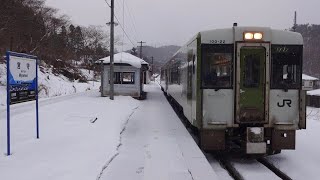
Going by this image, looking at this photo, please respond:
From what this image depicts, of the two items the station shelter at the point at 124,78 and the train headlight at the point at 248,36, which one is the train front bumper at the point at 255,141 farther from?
the station shelter at the point at 124,78

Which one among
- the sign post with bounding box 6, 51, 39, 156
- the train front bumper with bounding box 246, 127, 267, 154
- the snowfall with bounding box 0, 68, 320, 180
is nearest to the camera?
the snowfall with bounding box 0, 68, 320, 180

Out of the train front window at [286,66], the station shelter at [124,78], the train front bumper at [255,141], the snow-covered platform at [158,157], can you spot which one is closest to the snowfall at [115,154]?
the snow-covered platform at [158,157]

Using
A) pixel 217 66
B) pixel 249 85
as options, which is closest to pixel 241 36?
pixel 217 66

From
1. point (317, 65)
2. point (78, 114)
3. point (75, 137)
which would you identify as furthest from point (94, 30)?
point (75, 137)

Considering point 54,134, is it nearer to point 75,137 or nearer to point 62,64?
point 75,137

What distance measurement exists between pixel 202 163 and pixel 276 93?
251cm

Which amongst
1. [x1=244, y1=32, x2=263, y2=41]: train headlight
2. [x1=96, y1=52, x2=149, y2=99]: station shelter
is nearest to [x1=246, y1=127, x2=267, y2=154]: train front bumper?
[x1=244, y1=32, x2=263, y2=41]: train headlight

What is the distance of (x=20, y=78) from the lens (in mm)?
8555

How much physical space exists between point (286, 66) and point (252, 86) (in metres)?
0.91

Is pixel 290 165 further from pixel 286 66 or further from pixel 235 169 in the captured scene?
pixel 286 66

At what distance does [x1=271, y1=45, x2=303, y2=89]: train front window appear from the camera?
9.29 metres

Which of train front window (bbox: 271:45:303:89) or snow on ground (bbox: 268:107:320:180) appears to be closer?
snow on ground (bbox: 268:107:320:180)

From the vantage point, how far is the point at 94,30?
8831cm

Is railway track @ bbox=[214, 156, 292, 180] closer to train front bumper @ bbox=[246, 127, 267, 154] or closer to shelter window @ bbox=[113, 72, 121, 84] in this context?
train front bumper @ bbox=[246, 127, 267, 154]
